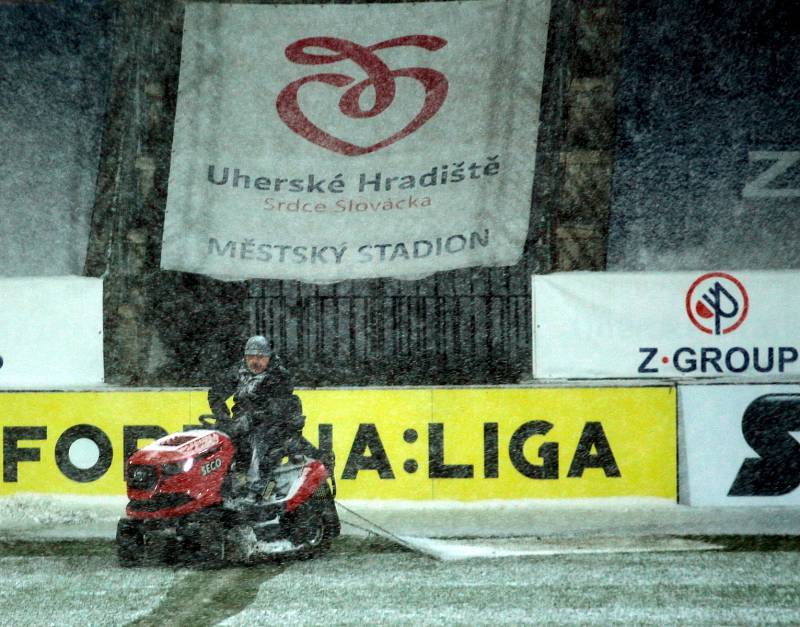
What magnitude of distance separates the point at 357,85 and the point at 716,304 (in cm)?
486

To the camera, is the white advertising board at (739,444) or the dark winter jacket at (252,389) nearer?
the dark winter jacket at (252,389)

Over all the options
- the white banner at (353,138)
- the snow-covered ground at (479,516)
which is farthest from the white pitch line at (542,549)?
the white banner at (353,138)

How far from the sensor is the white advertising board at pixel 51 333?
9.70m

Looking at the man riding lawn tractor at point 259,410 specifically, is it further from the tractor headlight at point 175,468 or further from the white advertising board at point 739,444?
the white advertising board at point 739,444

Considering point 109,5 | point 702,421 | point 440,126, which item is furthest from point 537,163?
point 109,5

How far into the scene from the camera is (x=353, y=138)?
12125mm

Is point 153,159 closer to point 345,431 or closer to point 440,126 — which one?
point 440,126

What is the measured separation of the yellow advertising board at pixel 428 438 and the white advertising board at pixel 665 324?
0.41 meters

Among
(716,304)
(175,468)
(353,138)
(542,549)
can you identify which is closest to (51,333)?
(175,468)

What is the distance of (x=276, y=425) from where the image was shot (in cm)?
816

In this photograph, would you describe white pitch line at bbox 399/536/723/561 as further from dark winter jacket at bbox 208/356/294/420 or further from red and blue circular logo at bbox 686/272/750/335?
red and blue circular logo at bbox 686/272/750/335

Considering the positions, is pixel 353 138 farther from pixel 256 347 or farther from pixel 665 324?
pixel 256 347

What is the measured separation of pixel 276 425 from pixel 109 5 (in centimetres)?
638

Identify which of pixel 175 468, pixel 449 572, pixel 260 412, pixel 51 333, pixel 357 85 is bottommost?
pixel 449 572
